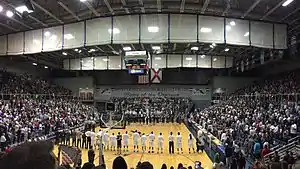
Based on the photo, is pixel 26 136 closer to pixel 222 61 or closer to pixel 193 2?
pixel 193 2

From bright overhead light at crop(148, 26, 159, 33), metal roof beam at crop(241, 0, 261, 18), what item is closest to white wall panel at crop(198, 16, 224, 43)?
metal roof beam at crop(241, 0, 261, 18)

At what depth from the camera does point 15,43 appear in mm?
25953

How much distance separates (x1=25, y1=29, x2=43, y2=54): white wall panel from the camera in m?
24.2

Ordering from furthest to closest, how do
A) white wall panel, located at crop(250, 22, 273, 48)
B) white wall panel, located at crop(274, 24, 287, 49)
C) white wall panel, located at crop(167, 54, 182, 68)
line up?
white wall panel, located at crop(167, 54, 182, 68) < white wall panel, located at crop(274, 24, 287, 49) < white wall panel, located at crop(250, 22, 273, 48)

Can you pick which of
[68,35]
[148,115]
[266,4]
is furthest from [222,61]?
[68,35]

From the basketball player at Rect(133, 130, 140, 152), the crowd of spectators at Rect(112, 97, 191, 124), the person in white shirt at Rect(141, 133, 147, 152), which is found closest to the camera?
the person in white shirt at Rect(141, 133, 147, 152)

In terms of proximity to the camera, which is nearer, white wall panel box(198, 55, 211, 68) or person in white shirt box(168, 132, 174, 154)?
person in white shirt box(168, 132, 174, 154)

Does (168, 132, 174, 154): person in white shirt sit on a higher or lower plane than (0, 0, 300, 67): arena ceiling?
lower

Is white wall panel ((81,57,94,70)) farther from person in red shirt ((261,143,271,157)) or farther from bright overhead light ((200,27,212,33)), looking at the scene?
person in red shirt ((261,143,271,157))

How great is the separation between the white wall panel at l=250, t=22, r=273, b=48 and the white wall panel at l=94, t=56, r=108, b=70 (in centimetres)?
1702

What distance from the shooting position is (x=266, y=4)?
21391mm

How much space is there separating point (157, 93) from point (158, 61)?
13.7 m

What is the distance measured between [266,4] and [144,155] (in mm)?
12423

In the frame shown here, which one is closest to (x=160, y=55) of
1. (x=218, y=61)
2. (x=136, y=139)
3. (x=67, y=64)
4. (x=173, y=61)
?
(x=173, y=61)
